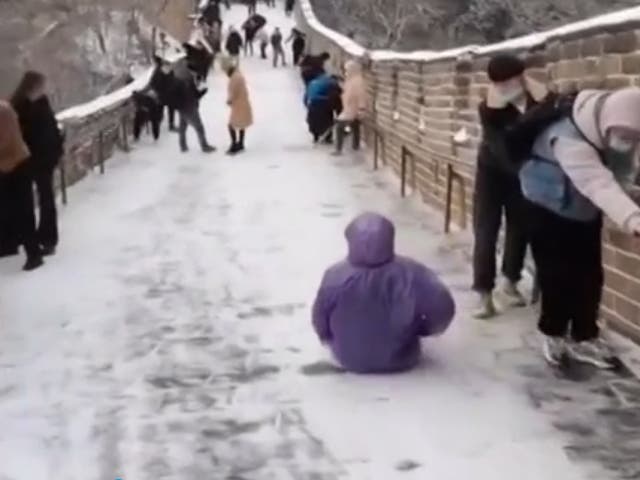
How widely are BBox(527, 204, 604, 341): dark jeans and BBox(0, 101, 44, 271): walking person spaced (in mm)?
4529

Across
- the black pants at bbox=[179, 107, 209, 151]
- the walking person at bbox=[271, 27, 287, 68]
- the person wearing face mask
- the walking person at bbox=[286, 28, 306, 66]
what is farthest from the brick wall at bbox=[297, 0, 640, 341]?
the walking person at bbox=[271, 27, 287, 68]

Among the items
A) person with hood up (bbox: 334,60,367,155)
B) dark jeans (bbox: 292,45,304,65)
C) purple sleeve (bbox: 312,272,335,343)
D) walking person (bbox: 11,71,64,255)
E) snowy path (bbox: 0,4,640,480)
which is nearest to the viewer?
snowy path (bbox: 0,4,640,480)

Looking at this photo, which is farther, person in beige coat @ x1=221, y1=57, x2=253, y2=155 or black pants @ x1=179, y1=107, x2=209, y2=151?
black pants @ x1=179, y1=107, x2=209, y2=151

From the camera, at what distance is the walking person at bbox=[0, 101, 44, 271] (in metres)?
9.52

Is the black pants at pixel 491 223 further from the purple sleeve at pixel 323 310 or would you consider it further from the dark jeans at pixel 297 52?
the dark jeans at pixel 297 52

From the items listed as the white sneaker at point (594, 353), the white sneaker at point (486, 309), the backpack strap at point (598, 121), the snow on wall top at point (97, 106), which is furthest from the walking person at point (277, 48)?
the backpack strap at point (598, 121)

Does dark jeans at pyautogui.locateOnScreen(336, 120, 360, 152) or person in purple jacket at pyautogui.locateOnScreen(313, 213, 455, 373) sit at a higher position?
person in purple jacket at pyautogui.locateOnScreen(313, 213, 455, 373)

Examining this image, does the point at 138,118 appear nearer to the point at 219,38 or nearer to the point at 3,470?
the point at 3,470

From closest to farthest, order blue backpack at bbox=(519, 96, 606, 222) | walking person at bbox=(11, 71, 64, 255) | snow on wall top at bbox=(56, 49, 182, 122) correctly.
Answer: blue backpack at bbox=(519, 96, 606, 222) < walking person at bbox=(11, 71, 64, 255) < snow on wall top at bbox=(56, 49, 182, 122)

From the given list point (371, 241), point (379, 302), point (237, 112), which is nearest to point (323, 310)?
point (379, 302)

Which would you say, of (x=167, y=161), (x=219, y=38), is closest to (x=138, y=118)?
(x=167, y=161)

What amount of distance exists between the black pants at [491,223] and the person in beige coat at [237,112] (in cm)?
1187

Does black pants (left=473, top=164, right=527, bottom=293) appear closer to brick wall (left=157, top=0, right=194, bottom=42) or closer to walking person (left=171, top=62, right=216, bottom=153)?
walking person (left=171, top=62, right=216, bottom=153)

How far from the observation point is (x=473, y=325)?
757cm
